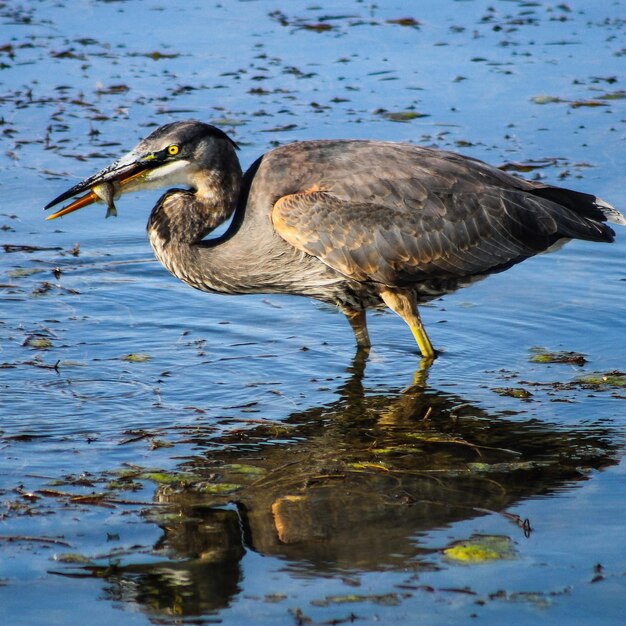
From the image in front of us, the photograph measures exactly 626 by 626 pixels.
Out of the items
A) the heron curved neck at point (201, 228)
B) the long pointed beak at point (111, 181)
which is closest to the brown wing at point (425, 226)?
the heron curved neck at point (201, 228)

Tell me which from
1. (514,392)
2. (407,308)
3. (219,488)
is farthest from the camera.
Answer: (407,308)

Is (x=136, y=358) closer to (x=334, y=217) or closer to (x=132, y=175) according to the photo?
(x=132, y=175)

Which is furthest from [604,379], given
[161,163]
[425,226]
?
[161,163]

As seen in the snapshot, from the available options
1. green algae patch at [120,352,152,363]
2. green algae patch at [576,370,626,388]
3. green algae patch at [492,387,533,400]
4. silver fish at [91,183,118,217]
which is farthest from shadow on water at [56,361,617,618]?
silver fish at [91,183,118,217]

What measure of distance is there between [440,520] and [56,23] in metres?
11.8

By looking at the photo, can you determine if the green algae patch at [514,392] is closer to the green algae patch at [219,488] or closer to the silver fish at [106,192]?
the green algae patch at [219,488]

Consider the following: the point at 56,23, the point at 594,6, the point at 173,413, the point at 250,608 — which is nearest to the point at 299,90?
the point at 56,23

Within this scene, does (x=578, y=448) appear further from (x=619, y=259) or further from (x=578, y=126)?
(x=578, y=126)

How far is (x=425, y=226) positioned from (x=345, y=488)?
96.6 inches

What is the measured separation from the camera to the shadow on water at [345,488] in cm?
518

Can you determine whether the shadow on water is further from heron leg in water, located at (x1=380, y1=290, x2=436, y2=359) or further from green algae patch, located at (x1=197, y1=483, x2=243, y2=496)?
heron leg in water, located at (x1=380, y1=290, x2=436, y2=359)

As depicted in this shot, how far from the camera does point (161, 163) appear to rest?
7.84 m

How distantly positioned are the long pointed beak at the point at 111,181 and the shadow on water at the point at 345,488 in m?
1.86

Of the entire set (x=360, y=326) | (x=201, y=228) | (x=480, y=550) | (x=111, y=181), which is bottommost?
(x=360, y=326)
